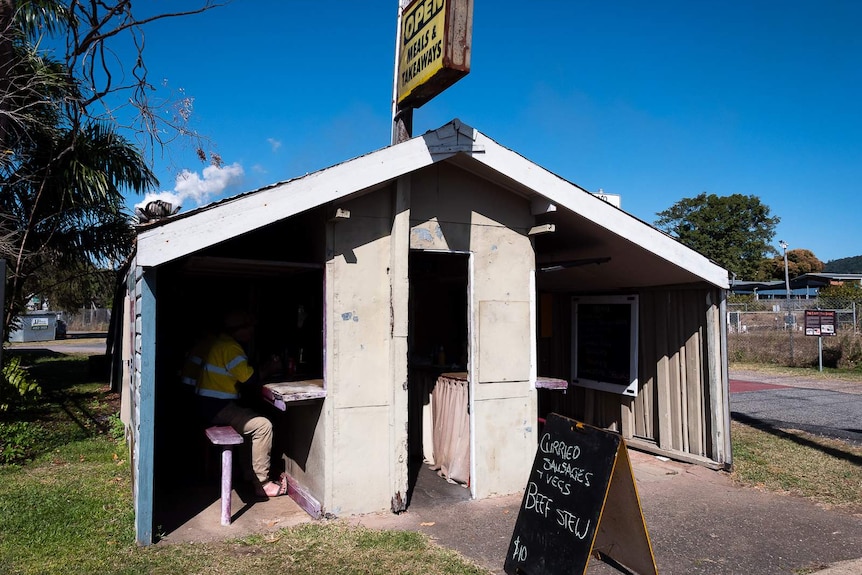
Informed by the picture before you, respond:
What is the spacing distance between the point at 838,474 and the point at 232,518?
6.69 meters

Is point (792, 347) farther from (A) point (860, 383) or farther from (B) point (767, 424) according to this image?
(B) point (767, 424)

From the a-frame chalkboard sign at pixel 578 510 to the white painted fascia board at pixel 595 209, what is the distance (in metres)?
2.58

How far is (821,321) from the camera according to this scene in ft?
53.9

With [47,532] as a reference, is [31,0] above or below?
above

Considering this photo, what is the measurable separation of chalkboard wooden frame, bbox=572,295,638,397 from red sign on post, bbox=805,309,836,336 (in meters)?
10.7

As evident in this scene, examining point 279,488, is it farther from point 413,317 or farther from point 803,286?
point 803,286

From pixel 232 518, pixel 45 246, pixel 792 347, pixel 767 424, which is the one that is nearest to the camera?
pixel 232 518

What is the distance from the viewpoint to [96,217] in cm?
1150

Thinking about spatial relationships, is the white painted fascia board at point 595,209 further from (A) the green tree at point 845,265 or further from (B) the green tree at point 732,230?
(A) the green tree at point 845,265

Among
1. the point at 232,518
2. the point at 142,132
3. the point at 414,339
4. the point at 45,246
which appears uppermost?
the point at 142,132

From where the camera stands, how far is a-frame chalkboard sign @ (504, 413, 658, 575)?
4.03 m

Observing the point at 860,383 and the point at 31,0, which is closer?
the point at 31,0

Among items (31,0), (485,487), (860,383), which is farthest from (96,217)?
(860,383)

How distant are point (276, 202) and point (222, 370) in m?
2.04
